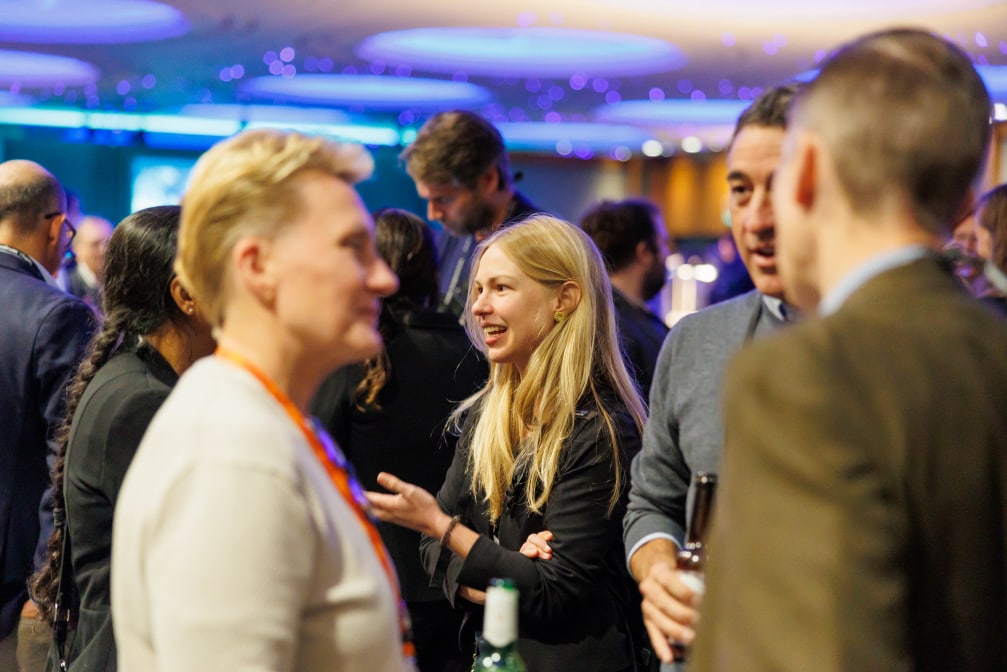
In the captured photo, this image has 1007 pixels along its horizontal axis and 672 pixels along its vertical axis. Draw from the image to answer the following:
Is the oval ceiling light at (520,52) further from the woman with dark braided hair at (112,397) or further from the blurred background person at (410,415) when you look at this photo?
the woman with dark braided hair at (112,397)

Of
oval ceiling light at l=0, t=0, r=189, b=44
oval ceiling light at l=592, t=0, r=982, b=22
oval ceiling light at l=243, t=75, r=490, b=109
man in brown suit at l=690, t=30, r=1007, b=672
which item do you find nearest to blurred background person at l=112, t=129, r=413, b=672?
man in brown suit at l=690, t=30, r=1007, b=672

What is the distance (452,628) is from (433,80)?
822cm

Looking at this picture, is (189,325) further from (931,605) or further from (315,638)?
(931,605)

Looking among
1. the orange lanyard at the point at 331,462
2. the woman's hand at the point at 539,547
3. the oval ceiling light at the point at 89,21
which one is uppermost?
the oval ceiling light at the point at 89,21

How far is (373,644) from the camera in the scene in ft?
3.95

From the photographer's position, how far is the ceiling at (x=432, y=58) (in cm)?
755

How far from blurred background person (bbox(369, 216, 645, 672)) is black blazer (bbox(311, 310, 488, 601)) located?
1.44ft

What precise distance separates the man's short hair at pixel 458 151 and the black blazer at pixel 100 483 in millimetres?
1944

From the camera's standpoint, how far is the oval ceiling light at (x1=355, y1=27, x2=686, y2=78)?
8664mm

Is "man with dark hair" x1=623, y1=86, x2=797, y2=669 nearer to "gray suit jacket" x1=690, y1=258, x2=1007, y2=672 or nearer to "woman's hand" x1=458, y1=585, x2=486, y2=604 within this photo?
"woman's hand" x1=458, y1=585, x2=486, y2=604

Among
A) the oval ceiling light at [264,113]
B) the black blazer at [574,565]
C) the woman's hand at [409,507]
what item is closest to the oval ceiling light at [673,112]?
the oval ceiling light at [264,113]

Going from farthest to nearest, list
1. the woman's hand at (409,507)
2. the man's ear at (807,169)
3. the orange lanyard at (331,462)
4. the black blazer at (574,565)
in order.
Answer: the black blazer at (574,565), the woman's hand at (409,507), the orange lanyard at (331,462), the man's ear at (807,169)

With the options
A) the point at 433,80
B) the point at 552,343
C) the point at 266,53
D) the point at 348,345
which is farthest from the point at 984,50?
the point at 348,345

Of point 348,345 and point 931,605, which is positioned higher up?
point 348,345
